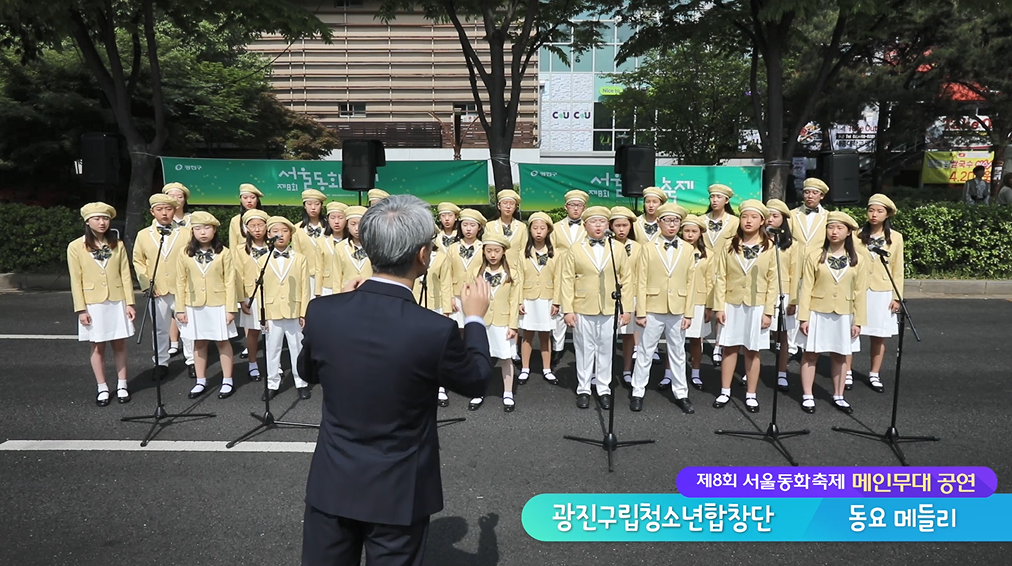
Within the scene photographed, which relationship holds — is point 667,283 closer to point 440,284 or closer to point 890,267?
point 440,284

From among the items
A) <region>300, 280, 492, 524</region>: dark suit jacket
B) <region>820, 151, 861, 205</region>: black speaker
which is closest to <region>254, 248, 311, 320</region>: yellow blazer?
<region>300, 280, 492, 524</region>: dark suit jacket

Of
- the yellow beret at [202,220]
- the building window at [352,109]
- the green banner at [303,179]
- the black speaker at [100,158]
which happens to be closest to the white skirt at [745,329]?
the yellow beret at [202,220]

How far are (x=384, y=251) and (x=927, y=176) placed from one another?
3082cm

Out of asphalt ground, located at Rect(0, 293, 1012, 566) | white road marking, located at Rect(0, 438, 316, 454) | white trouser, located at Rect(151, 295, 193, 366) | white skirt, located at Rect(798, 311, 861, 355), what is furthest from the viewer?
white trouser, located at Rect(151, 295, 193, 366)

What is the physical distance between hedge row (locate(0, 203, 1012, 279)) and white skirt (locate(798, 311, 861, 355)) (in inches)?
305

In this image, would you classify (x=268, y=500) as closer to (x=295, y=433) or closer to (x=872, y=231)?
(x=295, y=433)

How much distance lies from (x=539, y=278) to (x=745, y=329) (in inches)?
83.6

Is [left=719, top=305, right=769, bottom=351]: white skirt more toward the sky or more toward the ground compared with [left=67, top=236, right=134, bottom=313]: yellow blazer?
more toward the ground

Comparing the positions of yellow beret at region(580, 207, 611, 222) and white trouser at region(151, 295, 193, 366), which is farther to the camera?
white trouser at region(151, 295, 193, 366)

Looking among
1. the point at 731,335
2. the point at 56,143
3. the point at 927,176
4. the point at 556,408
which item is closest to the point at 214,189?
the point at 56,143

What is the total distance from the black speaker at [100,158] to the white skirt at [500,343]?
7.87 m

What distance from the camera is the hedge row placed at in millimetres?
13023

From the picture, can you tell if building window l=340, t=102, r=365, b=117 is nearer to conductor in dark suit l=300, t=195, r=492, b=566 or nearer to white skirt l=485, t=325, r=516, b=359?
white skirt l=485, t=325, r=516, b=359

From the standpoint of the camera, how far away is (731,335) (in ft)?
22.1
